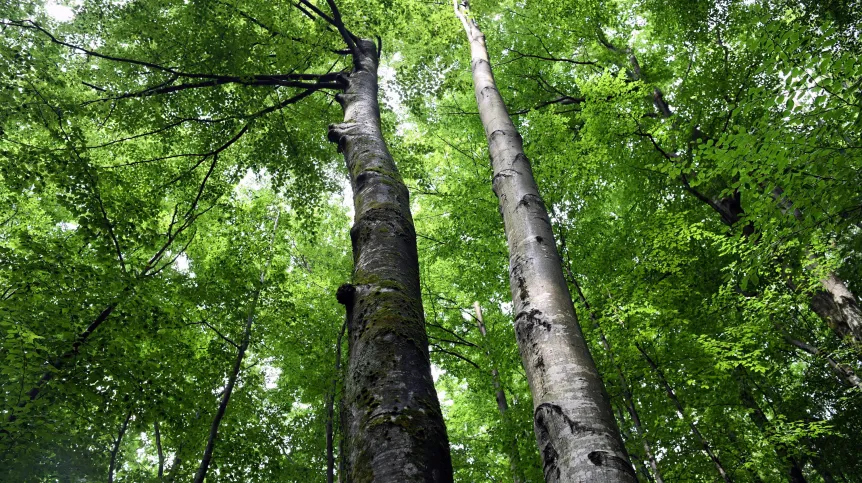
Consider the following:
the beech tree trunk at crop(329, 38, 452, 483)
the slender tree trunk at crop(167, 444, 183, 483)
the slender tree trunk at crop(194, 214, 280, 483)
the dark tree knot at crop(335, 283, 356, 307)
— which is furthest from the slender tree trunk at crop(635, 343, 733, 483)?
the slender tree trunk at crop(167, 444, 183, 483)

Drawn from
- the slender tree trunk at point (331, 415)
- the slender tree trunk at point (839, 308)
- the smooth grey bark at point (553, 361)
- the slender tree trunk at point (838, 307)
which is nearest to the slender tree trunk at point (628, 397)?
the slender tree trunk at point (838, 307)

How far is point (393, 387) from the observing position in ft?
5.81

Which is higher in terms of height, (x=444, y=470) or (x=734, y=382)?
(x=734, y=382)

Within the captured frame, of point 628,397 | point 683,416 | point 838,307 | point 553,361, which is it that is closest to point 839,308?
point 838,307

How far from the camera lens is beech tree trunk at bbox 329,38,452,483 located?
61.2 inches

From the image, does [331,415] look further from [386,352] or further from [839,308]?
[839,308]

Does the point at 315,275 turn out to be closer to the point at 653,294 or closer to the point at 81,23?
the point at 81,23

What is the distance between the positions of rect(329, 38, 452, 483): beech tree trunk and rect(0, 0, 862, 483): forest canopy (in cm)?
1

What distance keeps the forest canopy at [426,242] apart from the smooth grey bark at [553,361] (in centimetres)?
1

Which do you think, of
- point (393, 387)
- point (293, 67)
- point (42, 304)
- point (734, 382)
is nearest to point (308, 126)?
point (293, 67)

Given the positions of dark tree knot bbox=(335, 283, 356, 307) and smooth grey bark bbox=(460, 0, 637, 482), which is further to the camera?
dark tree knot bbox=(335, 283, 356, 307)

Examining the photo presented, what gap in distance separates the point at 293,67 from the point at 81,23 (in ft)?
11.7

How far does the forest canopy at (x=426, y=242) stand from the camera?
2.50m

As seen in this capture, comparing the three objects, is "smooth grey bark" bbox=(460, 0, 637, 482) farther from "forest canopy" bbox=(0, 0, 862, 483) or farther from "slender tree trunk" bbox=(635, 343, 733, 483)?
"slender tree trunk" bbox=(635, 343, 733, 483)
